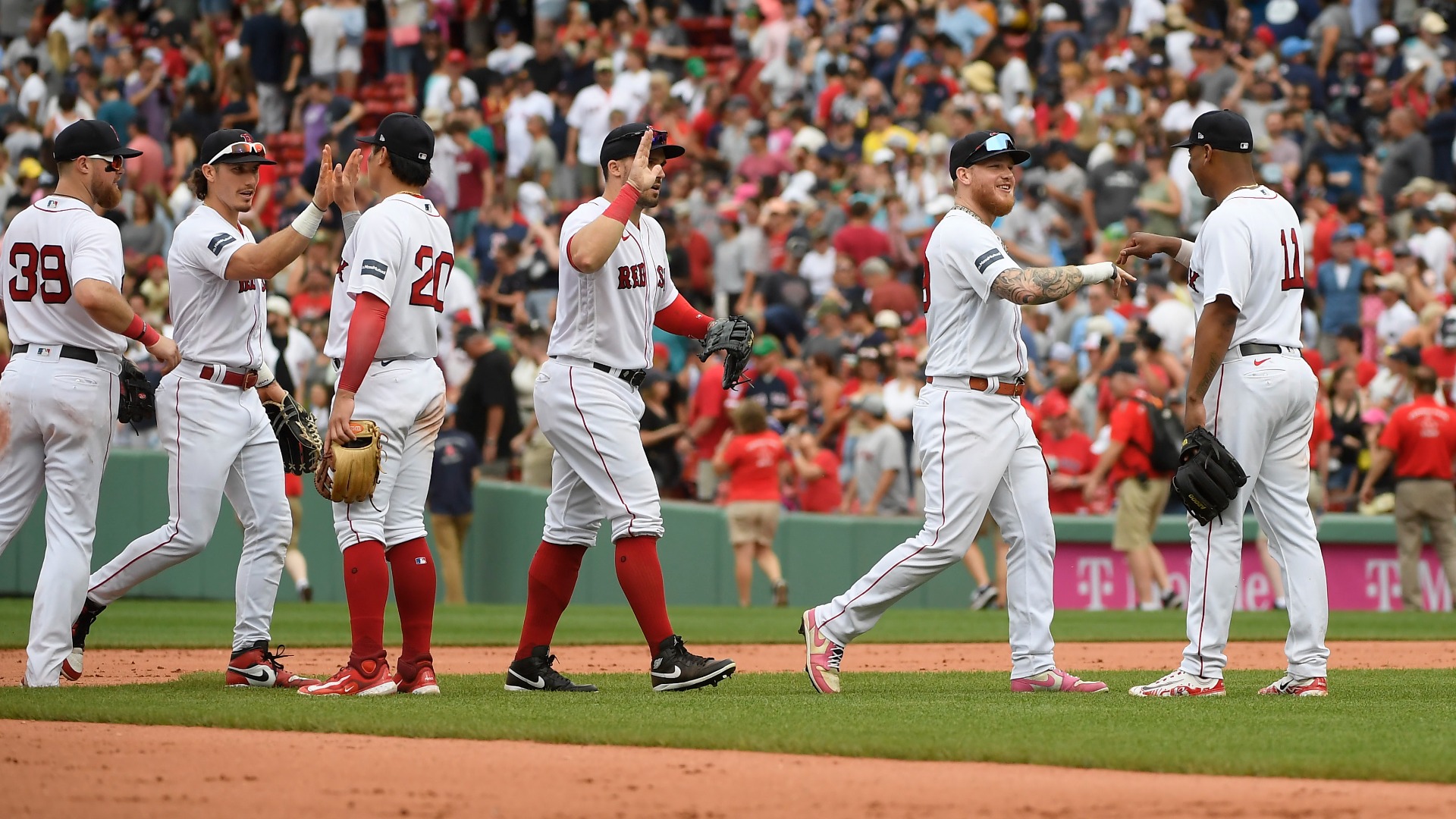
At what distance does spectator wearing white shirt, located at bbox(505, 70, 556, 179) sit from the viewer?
73.7 feet

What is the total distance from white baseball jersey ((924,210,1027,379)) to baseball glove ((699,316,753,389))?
0.84 m

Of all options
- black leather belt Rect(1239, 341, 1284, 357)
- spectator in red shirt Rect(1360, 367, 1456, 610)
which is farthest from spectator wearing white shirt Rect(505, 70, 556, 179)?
black leather belt Rect(1239, 341, 1284, 357)

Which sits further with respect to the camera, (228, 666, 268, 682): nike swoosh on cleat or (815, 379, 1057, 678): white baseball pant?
(228, 666, 268, 682): nike swoosh on cleat

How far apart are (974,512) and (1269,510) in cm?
116

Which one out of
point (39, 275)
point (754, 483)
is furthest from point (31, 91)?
point (39, 275)

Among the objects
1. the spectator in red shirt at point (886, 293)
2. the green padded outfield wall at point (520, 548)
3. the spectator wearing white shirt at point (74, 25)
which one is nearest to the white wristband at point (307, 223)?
the green padded outfield wall at point (520, 548)

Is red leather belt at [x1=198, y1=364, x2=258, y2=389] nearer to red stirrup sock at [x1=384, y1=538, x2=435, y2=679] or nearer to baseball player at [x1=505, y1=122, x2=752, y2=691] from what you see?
red stirrup sock at [x1=384, y1=538, x2=435, y2=679]

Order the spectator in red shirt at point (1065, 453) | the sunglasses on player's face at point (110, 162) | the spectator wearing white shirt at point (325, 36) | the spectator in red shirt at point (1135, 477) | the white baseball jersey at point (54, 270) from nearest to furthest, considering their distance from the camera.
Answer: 1. the white baseball jersey at point (54, 270)
2. the sunglasses on player's face at point (110, 162)
3. the spectator in red shirt at point (1135, 477)
4. the spectator in red shirt at point (1065, 453)
5. the spectator wearing white shirt at point (325, 36)

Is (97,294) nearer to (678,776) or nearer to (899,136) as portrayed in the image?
(678,776)

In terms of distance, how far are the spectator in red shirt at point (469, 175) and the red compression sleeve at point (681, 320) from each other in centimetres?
1418

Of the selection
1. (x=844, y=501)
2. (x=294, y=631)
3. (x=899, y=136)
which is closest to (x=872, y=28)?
(x=899, y=136)

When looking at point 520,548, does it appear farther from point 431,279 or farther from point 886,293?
point 431,279

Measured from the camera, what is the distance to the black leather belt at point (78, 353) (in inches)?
283

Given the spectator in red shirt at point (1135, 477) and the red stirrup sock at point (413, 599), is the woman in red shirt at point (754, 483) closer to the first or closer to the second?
the spectator in red shirt at point (1135, 477)
